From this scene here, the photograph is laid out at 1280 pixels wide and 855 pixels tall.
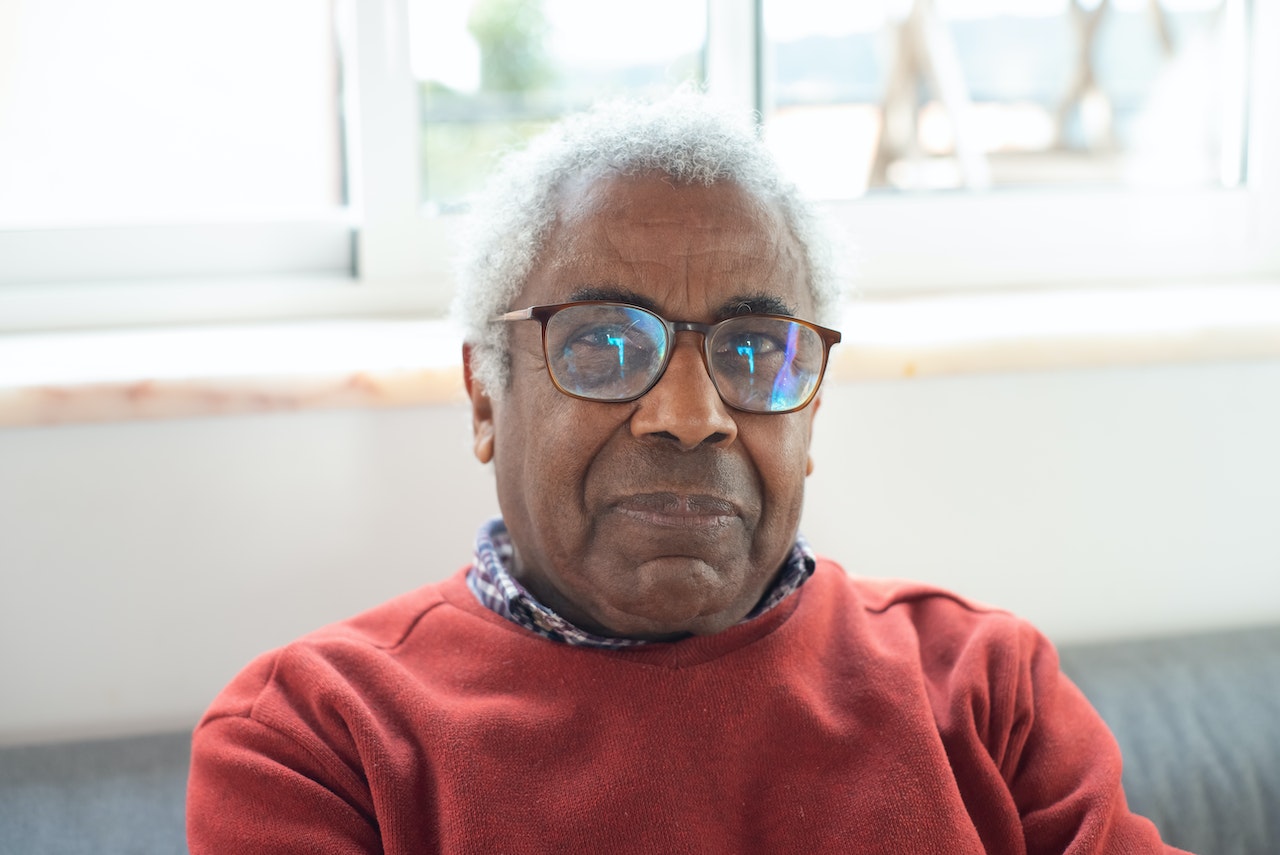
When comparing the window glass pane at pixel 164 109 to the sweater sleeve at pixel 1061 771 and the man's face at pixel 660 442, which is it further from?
the sweater sleeve at pixel 1061 771

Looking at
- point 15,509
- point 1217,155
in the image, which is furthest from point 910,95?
point 15,509

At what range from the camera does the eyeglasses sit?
1.14 metres

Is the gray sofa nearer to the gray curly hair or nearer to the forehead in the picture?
the gray curly hair

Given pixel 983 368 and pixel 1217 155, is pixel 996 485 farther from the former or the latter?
pixel 1217 155

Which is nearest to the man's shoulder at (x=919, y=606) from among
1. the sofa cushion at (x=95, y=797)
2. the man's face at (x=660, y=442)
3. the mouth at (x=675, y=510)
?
the man's face at (x=660, y=442)

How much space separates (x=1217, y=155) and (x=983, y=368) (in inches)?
40.3

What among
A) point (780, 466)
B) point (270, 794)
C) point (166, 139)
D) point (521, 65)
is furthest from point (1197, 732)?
point (166, 139)

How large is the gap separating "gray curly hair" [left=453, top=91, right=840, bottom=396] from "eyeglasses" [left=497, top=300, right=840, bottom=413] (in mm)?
93

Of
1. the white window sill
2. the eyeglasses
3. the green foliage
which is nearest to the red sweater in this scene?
the eyeglasses

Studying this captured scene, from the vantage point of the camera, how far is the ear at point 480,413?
1316 millimetres

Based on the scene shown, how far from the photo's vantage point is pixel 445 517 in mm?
1613

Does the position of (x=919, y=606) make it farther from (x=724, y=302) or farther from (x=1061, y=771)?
(x=724, y=302)

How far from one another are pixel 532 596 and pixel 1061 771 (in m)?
0.59

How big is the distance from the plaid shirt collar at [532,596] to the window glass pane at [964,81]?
1003 mm
